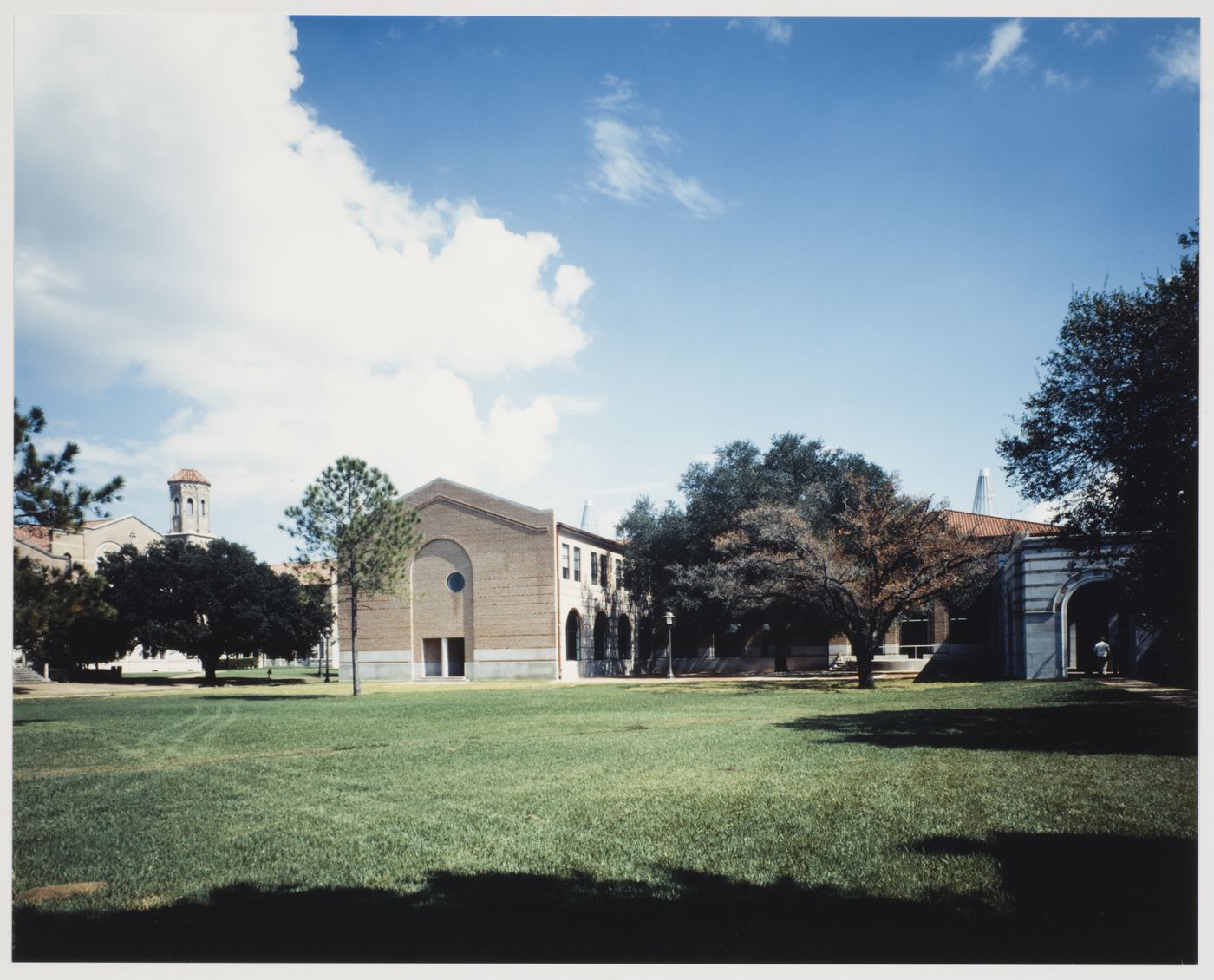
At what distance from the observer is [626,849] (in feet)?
21.5

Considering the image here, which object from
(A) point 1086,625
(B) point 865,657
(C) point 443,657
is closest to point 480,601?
(C) point 443,657

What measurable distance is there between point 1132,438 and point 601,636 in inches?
1493

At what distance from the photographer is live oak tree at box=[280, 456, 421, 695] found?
27406 millimetres

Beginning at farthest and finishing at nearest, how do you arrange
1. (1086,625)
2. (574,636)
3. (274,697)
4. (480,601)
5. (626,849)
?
1. (574,636)
2. (480,601)
3. (1086,625)
4. (274,697)
5. (626,849)

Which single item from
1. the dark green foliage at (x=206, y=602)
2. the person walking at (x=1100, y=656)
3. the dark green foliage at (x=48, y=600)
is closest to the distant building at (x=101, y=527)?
the dark green foliage at (x=48, y=600)

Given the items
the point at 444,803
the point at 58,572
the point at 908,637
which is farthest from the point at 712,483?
the point at 444,803

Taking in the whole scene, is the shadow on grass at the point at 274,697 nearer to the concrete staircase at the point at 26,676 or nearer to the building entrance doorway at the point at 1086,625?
the concrete staircase at the point at 26,676

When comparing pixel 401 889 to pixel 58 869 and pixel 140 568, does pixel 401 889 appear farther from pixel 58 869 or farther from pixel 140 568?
pixel 140 568

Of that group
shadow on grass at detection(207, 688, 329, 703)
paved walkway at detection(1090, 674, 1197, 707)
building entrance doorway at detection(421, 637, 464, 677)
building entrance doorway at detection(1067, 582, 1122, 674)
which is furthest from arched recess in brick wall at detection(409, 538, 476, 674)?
paved walkway at detection(1090, 674, 1197, 707)

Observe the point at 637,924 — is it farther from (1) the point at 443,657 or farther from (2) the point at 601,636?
(2) the point at 601,636

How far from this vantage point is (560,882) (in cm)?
585

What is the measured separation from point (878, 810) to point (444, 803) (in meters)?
4.23

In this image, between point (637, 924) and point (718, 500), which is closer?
point (637, 924)

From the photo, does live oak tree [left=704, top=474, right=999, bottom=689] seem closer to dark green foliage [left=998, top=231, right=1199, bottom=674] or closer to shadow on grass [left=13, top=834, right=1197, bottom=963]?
dark green foliage [left=998, top=231, right=1199, bottom=674]
